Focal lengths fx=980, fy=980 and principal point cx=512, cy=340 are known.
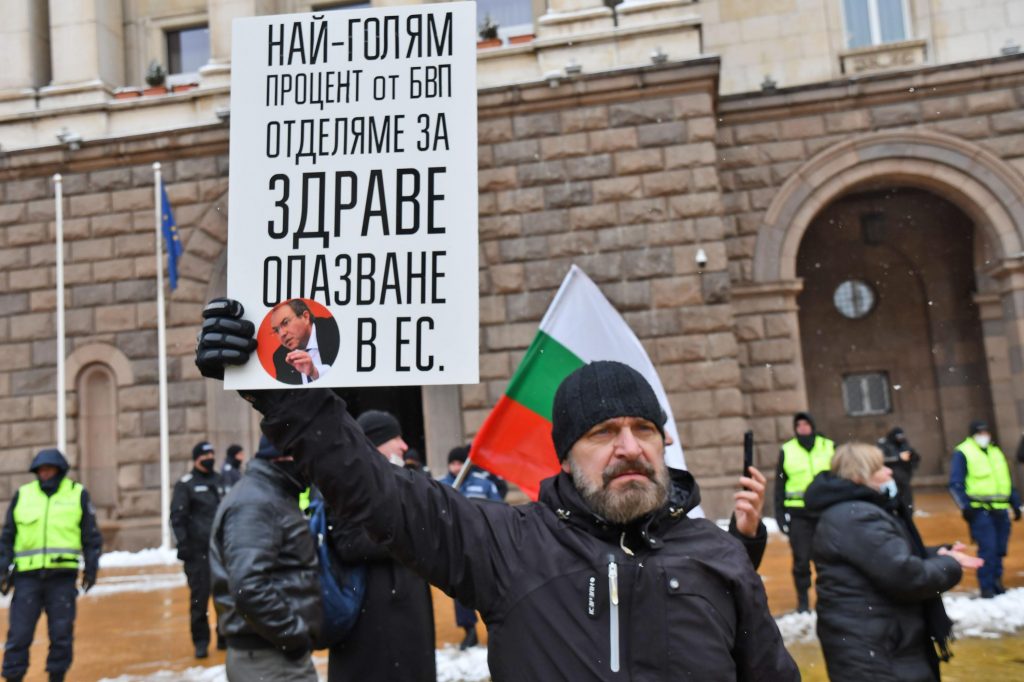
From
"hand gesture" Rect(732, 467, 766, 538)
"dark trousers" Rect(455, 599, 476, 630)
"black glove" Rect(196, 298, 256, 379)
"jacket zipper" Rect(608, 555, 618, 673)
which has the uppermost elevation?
"black glove" Rect(196, 298, 256, 379)

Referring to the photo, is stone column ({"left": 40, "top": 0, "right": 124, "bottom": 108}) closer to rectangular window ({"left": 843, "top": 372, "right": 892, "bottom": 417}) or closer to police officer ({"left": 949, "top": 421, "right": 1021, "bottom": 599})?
police officer ({"left": 949, "top": 421, "right": 1021, "bottom": 599})

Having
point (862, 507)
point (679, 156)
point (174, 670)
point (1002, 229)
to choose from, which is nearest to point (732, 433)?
point (679, 156)

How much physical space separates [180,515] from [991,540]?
7673 millimetres

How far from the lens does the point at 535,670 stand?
2.30 meters

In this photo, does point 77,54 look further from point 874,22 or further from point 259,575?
point 259,575

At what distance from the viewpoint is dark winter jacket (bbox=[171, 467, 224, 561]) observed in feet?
30.5

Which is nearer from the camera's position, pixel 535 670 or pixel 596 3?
pixel 535 670

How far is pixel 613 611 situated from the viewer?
7.54 ft

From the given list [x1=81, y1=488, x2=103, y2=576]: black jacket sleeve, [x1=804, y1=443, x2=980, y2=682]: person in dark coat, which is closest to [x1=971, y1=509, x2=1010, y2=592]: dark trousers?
[x1=804, y1=443, x2=980, y2=682]: person in dark coat

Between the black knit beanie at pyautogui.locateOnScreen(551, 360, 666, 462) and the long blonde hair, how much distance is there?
89.4 inches

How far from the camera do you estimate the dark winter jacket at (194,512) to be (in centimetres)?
930

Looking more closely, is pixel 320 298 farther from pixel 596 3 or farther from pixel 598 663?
pixel 596 3

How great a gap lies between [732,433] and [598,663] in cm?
1199

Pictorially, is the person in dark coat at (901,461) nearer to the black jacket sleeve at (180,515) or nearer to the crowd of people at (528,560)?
the crowd of people at (528,560)
